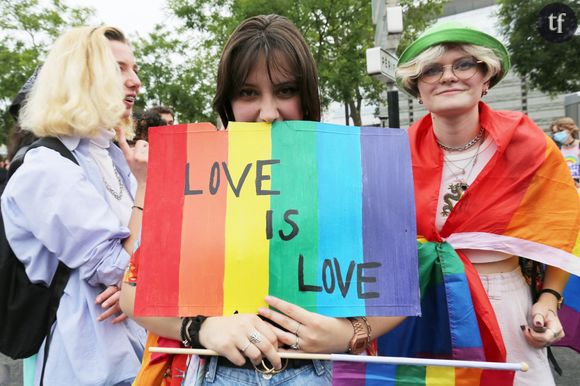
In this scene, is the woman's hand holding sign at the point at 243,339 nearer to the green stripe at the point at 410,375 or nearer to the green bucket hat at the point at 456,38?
the green stripe at the point at 410,375

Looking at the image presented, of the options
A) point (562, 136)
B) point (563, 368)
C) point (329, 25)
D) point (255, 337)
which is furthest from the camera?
point (329, 25)

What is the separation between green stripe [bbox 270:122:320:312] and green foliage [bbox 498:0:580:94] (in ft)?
50.8

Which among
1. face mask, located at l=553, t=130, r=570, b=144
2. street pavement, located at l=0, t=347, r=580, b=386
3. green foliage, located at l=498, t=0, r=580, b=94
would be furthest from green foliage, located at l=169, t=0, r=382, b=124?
street pavement, located at l=0, t=347, r=580, b=386

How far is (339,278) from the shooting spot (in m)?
1.13

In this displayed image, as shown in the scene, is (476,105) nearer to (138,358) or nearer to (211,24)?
(138,358)

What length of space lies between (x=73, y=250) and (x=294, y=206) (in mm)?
885

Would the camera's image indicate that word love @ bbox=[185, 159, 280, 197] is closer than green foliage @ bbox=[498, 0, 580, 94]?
Yes

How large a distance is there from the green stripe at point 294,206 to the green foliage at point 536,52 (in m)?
15.5

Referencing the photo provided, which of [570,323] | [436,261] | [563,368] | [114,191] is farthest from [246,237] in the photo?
[563,368]

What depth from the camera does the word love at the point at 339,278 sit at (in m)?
1.12

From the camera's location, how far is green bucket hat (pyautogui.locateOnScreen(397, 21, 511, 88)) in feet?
5.31

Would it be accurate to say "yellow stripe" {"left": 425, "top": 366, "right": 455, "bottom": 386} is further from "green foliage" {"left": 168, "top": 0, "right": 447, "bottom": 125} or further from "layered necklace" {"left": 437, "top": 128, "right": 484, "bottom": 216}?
"green foliage" {"left": 168, "top": 0, "right": 447, "bottom": 125}

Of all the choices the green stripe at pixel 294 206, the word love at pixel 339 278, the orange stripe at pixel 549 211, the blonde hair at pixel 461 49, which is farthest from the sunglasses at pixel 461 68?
the word love at pixel 339 278

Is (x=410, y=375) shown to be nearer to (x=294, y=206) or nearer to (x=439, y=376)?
(x=439, y=376)
